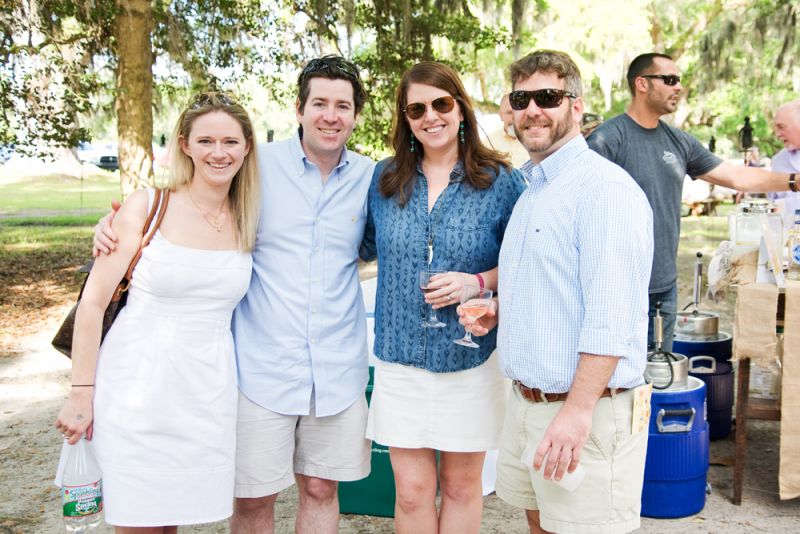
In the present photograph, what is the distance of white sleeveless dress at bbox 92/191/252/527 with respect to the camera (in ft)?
8.24

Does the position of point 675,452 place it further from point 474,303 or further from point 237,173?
point 237,173

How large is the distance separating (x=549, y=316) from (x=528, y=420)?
36 centimetres

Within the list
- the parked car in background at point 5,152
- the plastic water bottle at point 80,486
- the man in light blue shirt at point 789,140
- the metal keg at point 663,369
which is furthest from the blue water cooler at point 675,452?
the parked car in background at point 5,152

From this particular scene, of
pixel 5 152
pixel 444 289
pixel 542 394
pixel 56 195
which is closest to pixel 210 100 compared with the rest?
pixel 444 289

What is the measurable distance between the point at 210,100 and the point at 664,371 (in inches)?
107

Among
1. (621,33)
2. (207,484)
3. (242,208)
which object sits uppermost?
(621,33)

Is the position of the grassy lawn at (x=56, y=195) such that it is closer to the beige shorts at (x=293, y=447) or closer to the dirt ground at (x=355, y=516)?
the dirt ground at (x=355, y=516)

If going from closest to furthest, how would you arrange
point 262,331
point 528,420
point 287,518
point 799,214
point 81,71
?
point 528,420
point 262,331
point 287,518
point 799,214
point 81,71

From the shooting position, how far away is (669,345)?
4.73 metres

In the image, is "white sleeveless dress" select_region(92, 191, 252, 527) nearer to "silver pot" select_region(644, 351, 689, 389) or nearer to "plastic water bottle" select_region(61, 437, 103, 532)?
"plastic water bottle" select_region(61, 437, 103, 532)

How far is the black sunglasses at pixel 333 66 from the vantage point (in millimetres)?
2836

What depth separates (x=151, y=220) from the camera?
2582 mm

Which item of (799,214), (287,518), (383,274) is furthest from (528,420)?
(799,214)

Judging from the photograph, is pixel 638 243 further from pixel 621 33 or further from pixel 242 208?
pixel 621 33
